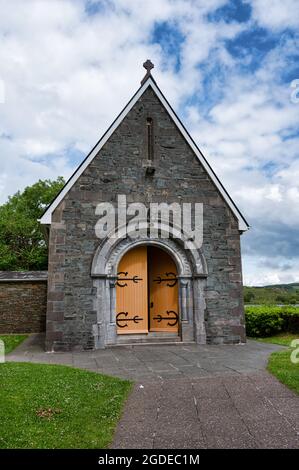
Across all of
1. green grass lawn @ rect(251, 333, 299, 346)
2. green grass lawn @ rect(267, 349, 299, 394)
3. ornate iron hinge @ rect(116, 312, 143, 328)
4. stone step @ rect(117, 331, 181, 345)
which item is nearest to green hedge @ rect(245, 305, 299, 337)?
green grass lawn @ rect(251, 333, 299, 346)

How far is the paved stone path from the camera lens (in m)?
4.32

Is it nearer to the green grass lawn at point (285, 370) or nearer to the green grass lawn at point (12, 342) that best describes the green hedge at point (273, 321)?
the green grass lawn at point (285, 370)

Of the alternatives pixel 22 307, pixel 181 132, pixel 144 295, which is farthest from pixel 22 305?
pixel 181 132

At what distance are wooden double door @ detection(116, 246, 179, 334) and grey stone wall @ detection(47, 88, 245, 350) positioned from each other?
3.96 feet

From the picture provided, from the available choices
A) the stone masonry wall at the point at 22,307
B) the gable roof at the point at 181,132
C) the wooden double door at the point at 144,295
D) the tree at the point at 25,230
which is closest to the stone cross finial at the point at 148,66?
the gable roof at the point at 181,132

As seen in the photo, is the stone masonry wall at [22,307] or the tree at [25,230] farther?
the tree at [25,230]

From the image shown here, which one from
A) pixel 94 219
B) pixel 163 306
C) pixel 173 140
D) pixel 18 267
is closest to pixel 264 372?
pixel 163 306

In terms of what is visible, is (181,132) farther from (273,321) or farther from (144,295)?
(273,321)

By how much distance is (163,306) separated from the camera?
12.6 m

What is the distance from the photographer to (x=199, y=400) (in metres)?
5.71

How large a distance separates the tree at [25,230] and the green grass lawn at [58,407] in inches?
961

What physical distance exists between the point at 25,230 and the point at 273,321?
Result: 23.5 metres

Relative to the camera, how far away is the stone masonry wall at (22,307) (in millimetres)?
16328
